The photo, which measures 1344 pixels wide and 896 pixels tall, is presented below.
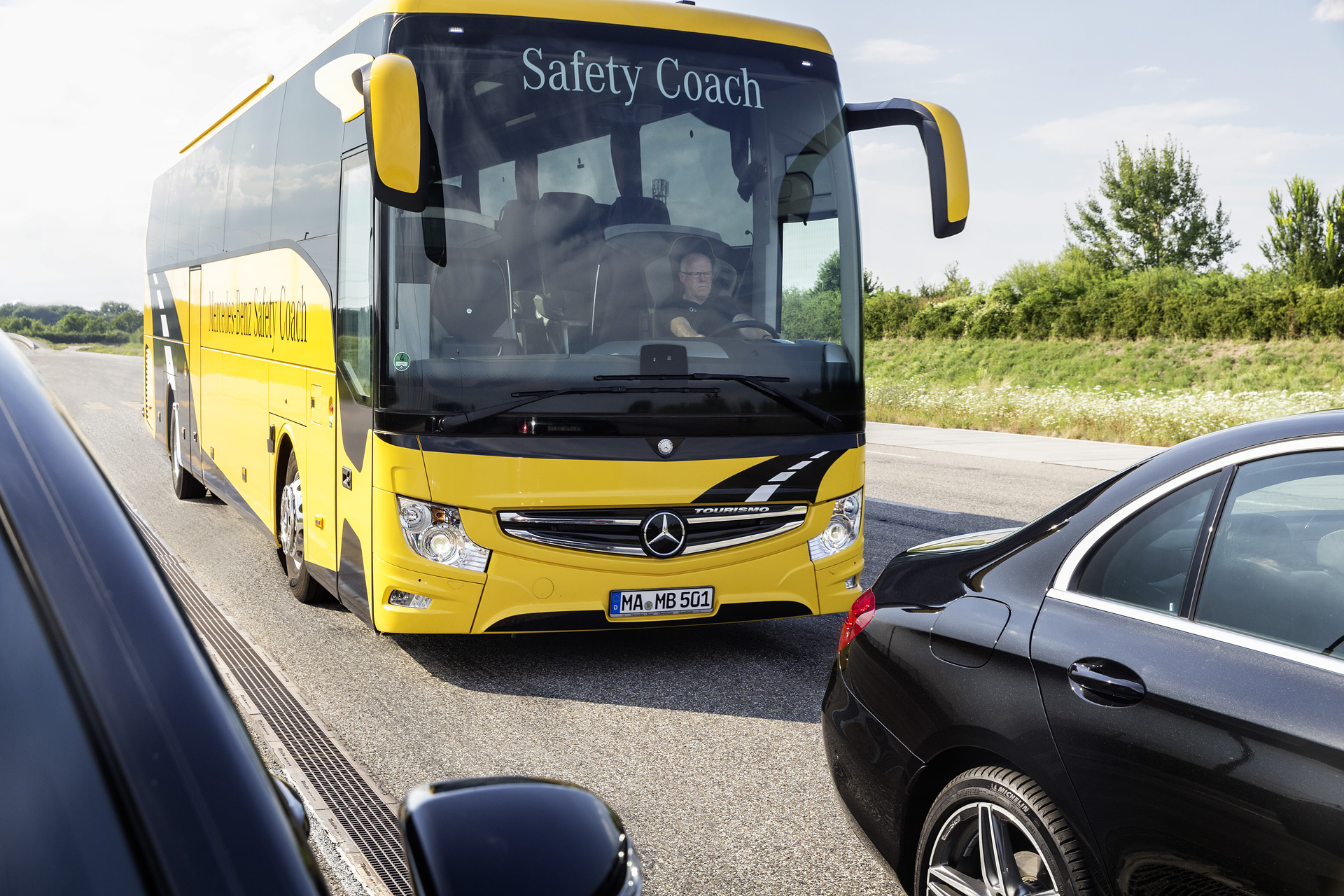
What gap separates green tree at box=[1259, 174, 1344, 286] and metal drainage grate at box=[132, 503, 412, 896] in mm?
45385

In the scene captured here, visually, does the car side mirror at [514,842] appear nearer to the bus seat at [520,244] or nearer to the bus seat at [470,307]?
the bus seat at [470,307]

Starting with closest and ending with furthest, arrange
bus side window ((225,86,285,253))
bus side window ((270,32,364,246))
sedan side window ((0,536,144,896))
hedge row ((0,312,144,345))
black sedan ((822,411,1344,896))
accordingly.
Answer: sedan side window ((0,536,144,896)) < black sedan ((822,411,1344,896)) < hedge row ((0,312,144,345)) < bus side window ((270,32,364,246)) < bus side window ((225,86,285,253))

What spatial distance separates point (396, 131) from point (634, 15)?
1634 mm

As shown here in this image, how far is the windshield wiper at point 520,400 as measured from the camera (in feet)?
17.2

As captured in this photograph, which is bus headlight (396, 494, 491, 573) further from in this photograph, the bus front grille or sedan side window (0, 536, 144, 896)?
sedan side window (0, 536, 144, 896)

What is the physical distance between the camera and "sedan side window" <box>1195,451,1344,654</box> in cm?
231

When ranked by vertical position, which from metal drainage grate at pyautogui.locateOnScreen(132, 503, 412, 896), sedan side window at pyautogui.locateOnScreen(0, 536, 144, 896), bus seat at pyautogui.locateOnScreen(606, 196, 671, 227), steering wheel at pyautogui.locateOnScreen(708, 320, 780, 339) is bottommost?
metal drainage grate at pyautogui.locateOnScreen(132, 503, 412, 896)

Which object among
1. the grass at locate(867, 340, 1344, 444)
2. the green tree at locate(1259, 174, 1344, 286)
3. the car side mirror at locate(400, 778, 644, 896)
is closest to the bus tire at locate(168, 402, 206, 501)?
the car side mirror at locate(400, 778, 644, 896)

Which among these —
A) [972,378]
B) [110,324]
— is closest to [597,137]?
[110,324]

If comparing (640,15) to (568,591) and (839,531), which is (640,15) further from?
(568,591)

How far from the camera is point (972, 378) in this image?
43594 millimetres

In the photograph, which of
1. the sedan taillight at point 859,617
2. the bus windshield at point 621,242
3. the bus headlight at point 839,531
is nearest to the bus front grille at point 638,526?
the bus headlight at point 839,531

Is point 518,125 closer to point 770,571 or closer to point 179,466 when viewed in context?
point 770,571

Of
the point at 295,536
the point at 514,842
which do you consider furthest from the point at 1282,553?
the point at 295,536
